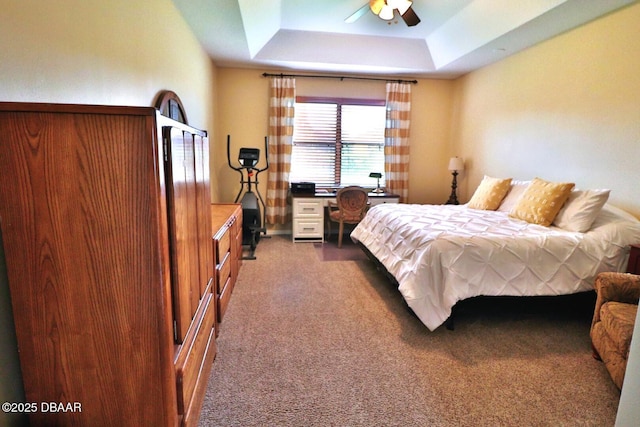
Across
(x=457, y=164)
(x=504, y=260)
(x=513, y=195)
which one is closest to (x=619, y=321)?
(x=504, y=260)

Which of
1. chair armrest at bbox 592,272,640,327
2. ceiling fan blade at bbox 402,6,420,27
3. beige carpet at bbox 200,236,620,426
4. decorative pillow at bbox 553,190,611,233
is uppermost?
ceiling fan blade at bbox 402,6,420,27

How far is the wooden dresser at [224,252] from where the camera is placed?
2.39 metres

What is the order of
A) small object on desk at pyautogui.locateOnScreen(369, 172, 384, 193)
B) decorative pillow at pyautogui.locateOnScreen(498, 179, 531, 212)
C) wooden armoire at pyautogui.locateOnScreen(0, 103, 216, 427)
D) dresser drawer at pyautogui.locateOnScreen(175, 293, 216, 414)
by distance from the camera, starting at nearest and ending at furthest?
wooden armoire at pyautogui.locateOnScreen(0, 103, 216, 427) → dresser drawer at pyautogui.locateOnScreen(175, 293, 216, 414) → decorative pillow at pyautogui.locateOnScreen(498, 179, 531, 212) → small object on desk at pyautogui.locateOnScreen(369, 172, 384, 193)

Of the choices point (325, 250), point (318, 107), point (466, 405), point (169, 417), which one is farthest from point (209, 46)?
point (466, 405)

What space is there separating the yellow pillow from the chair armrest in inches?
67.8

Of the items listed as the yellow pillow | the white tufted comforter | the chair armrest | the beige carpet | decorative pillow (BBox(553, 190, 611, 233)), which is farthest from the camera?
the yellow pillow

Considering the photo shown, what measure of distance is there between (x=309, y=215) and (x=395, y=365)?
119 inches

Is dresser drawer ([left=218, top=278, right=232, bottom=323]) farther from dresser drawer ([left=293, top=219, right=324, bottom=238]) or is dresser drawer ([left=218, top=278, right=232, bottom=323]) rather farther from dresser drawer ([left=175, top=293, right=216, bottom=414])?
dresser drawer ([left=293, top=219, right=324, bottom=238])

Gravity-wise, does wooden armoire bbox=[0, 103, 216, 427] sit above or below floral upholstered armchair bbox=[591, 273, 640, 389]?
above

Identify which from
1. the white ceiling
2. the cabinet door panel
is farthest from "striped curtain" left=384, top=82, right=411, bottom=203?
the cabinet door panel

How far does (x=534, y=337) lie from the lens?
93.3 inches

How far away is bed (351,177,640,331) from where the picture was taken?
91.7 inches

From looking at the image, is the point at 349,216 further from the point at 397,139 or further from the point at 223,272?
the point at 223,272

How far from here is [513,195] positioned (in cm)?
364
